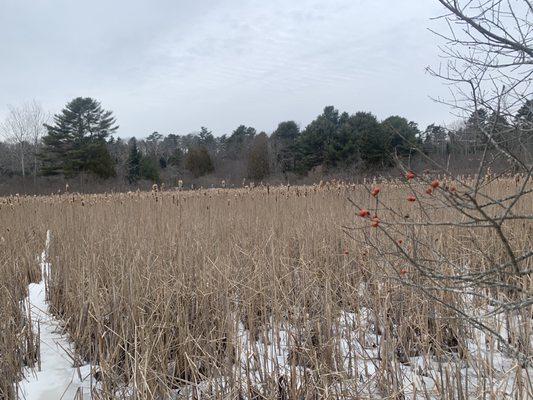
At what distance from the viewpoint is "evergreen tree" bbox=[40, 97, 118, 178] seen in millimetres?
28297

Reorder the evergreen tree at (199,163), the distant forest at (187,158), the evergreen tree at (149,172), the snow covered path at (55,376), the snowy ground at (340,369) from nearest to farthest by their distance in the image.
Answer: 1. the snowy ground at (340,369)
2. the snow covered path at (55,376)
3. the distant forest at (187,158)
4. the evergreen tree at (149,172)
5. the evergreen tree at (199,163)

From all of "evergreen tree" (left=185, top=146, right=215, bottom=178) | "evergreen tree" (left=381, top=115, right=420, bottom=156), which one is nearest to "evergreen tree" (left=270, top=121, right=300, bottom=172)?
"evergreen tree" (left=185, top=146, right=215, bottom=178)

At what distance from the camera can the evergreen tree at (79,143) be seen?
28.3m

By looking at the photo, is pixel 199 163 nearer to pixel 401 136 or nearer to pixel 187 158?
pixel 187 158

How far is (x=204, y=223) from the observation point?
181 inches

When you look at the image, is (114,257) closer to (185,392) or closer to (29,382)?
(29,382)

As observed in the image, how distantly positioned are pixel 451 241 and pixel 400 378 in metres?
2.08

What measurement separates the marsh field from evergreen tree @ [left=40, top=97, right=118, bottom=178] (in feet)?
83.1

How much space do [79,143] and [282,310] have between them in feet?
102

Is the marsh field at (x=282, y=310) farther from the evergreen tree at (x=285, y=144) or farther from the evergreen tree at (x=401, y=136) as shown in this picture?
the evergreen tree at (x=285, y=144)

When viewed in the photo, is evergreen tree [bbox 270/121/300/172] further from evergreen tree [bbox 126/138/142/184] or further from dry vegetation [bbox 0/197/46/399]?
dry vegetation [bbox 0/197/46/399]

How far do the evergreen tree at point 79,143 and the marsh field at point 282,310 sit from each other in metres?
25.3

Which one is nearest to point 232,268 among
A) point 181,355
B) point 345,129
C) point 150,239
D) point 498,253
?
point 181,355

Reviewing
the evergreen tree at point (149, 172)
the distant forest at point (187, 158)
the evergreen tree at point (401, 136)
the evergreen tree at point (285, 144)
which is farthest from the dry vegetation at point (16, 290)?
the evergreen tree at point (285, 144)
